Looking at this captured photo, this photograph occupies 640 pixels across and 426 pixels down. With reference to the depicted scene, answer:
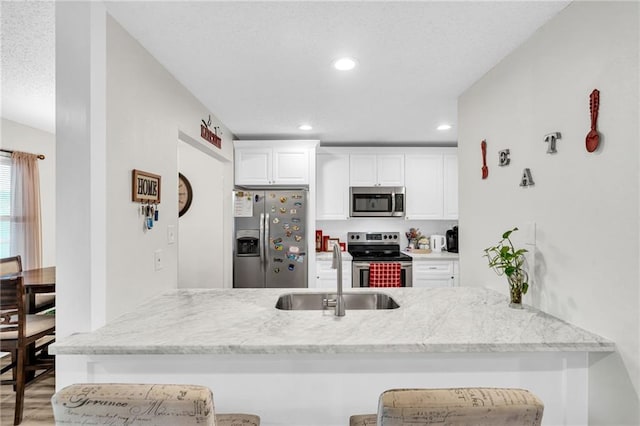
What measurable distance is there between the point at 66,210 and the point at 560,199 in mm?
2178

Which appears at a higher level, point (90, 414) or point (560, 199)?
point (560, 199)

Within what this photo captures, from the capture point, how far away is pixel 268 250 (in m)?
3.69

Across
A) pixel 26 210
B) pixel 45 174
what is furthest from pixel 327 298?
pixel 45 174

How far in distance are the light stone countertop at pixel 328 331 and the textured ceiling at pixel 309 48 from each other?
55.0 inches

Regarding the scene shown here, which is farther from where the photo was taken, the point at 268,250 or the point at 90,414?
the point at 268,250

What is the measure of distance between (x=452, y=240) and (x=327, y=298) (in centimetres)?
282

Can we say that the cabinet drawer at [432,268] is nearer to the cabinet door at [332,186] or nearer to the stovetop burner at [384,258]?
the stovetop burner at [384,258]

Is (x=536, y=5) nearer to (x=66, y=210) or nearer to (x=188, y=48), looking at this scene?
(x=188, y=48)

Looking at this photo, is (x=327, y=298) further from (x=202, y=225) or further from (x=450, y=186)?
(x=450, y=186)

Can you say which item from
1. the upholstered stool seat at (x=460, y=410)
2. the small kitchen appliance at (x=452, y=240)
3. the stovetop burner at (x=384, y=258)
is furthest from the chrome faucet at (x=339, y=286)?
the small kitchen appliance at (x=452, y=240)

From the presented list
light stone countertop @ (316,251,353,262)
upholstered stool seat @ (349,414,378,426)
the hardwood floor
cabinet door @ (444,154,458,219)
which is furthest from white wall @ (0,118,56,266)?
cabinet door @ (444,154,458,219)

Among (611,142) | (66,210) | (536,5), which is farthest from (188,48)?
(611,142)

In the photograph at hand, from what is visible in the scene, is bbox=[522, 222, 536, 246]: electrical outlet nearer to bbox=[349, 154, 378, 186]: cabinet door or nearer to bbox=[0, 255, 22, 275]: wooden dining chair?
bbox=[349, 154, 378, 186]: cabinet door

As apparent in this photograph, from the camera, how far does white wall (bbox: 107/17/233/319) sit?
156 centimetres
